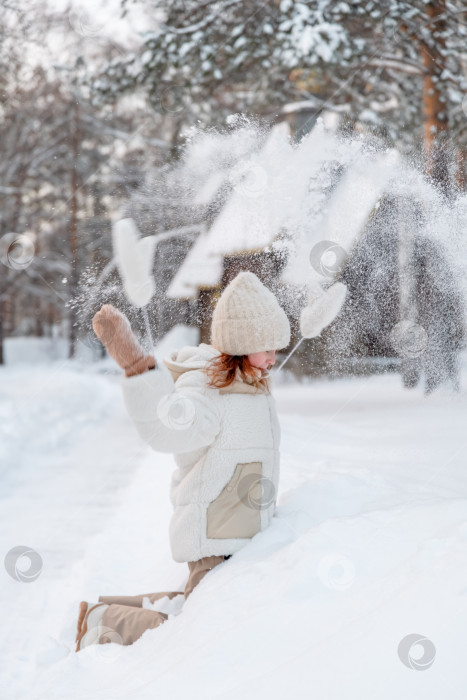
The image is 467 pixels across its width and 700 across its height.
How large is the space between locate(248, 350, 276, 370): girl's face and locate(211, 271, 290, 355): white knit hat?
0.09ft

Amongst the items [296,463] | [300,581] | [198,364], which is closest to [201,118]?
[296,463]

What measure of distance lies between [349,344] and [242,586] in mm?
1023

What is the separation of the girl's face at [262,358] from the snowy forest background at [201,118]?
1.05 feet

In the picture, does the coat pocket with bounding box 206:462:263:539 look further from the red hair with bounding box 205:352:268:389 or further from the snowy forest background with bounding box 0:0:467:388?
the snowy forest background with bounding box 0:0:467:388

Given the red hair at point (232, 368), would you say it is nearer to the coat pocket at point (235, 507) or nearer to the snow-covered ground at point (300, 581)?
the coat pocket at point (235, 507)

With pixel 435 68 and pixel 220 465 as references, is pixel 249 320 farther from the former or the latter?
pixel 435 68

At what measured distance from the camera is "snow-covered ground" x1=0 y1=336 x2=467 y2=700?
108cm

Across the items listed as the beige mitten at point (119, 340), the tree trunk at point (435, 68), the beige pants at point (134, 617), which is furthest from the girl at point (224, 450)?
the tree trunk at point (435, 68)

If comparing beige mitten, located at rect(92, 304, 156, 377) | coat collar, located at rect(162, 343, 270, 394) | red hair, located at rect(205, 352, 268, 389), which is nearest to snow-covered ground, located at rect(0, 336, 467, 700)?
coat collar, located at rect(162, 343, 270, 394)

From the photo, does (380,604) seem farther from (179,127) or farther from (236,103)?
(236,103)

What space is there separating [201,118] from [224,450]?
5336 mm

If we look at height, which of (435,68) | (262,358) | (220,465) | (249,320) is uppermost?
(435,68)

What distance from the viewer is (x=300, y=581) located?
135cm

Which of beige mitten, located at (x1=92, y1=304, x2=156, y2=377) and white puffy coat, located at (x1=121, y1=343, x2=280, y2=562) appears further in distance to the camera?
white puffy coat, located at (x1=121, y1=343, x2=280, y2=562)
